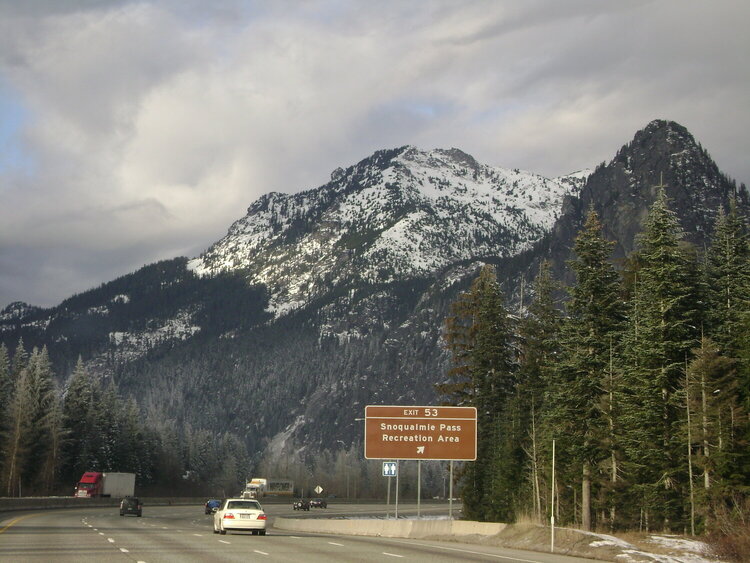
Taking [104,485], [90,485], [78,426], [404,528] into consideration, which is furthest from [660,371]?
[78,426]

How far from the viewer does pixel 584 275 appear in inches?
2313

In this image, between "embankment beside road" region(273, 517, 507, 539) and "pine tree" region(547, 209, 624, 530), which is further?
"pine tree" region(547, 209, 624, 530)

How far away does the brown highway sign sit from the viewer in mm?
54031

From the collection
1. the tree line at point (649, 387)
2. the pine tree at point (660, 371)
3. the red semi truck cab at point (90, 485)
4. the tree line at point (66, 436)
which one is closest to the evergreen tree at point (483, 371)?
the tree line at point (649, 387)

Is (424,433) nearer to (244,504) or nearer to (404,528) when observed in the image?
(404,528)

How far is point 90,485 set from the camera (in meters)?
106

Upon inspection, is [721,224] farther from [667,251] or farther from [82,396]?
[82,396]

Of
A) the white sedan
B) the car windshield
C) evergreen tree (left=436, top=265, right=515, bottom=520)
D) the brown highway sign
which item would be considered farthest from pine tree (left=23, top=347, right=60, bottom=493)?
the white sedan

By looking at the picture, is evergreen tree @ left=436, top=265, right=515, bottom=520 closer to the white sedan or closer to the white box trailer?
the white sedan

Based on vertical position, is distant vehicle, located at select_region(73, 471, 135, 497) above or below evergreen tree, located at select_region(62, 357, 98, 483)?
below

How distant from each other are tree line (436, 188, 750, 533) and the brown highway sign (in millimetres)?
4988

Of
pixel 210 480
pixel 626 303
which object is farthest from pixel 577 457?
pixel 210 480

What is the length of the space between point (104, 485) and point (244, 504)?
69.9 meters

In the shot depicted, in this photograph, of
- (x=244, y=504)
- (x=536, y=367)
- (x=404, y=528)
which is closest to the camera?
(x=244, y=504)
